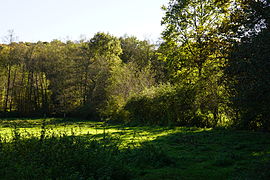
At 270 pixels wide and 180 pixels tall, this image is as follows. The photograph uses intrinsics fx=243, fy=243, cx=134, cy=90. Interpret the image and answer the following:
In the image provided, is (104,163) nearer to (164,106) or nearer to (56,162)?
(56,162)

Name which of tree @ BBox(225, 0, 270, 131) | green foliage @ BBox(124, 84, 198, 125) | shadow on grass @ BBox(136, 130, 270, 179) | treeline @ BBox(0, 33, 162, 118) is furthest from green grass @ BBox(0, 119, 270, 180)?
treeline @ BBox(0, 33, 162, 118)

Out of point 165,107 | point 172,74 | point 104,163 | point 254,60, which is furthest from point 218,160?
point 172,74

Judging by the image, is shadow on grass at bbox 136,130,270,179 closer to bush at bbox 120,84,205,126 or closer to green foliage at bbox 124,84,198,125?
bush at bbox 120,84,205,126

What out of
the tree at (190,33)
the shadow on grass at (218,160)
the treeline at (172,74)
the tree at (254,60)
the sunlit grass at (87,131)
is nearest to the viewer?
the shadow on grass at (218,160)

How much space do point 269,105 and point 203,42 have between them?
12.3m

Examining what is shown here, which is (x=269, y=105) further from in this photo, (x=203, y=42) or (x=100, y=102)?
(x=100, y=102)

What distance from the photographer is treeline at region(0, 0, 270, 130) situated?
9.53 meters

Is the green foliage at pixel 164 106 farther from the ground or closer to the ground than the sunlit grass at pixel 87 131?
farther from the ground

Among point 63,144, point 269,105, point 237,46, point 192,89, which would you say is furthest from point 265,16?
point 192,89

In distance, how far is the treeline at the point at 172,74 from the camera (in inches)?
375

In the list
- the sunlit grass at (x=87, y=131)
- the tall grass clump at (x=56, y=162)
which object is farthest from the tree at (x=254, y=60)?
the tall grass clump at (x=56, y=162)

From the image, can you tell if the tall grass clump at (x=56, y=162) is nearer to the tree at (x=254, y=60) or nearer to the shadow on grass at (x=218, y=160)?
the shadow on grass at (x=218, y=160)

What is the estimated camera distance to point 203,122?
19.2 m

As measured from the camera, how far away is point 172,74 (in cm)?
2458
